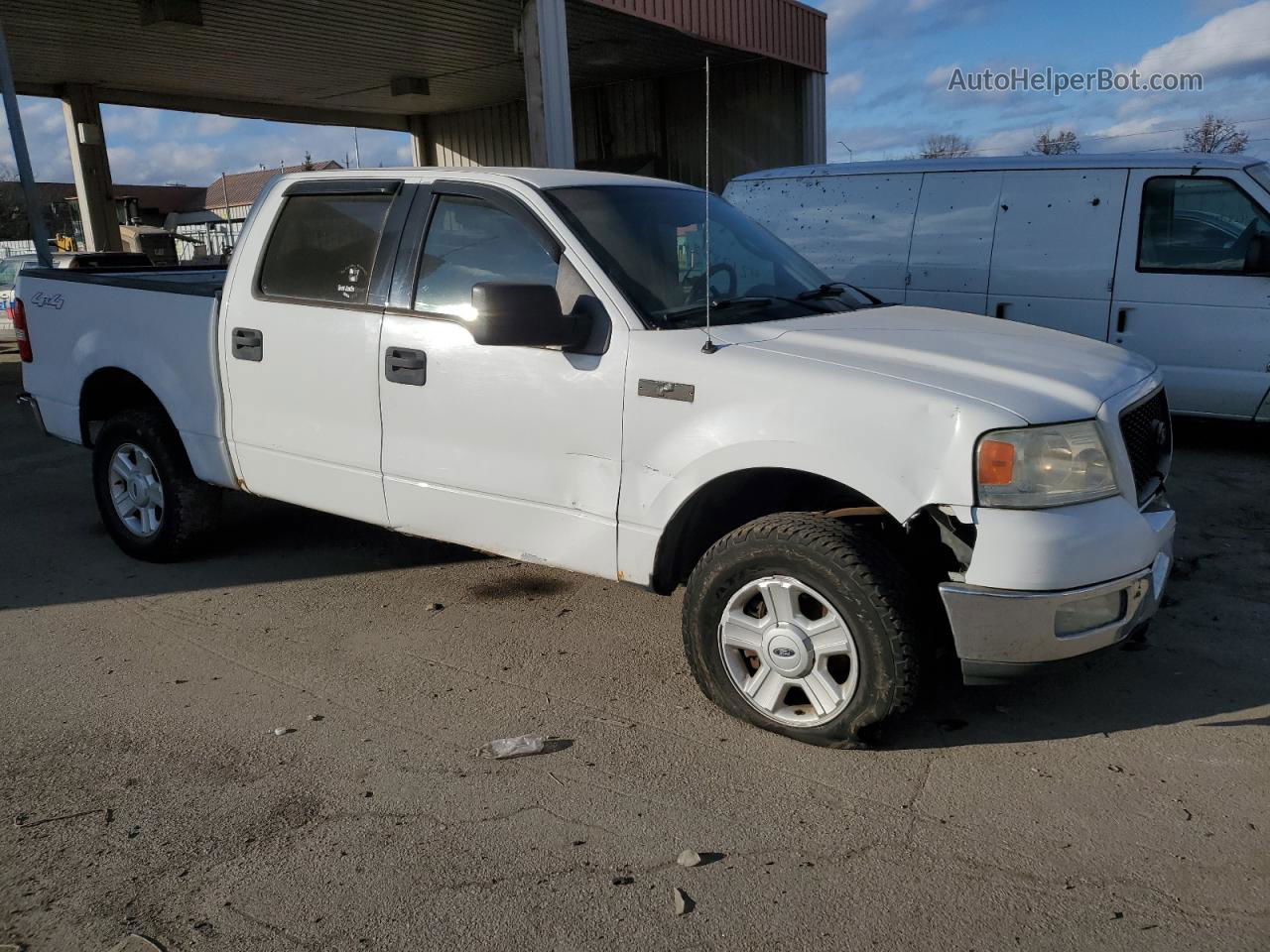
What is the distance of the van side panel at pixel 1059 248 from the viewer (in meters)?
7.52

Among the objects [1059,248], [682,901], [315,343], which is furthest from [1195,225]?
[682,901]

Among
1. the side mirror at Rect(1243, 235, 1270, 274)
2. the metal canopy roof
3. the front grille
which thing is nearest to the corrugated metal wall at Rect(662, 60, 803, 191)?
the metal canopy roof

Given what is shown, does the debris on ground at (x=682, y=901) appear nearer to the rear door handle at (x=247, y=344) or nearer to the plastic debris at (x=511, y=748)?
the plastic debris at (x=511, y=748)

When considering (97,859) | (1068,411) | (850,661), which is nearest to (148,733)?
(97,859)

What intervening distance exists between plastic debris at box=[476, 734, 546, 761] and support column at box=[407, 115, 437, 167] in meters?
22.2

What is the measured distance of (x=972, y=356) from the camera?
3.46 m

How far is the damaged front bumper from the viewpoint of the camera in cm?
304

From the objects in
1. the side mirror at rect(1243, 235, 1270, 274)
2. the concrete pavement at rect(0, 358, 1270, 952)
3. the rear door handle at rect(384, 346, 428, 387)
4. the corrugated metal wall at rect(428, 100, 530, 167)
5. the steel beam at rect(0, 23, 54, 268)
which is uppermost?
the corrugated metal wall at rect(428, 100, 530, 167)

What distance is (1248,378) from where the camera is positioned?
7.14 metres

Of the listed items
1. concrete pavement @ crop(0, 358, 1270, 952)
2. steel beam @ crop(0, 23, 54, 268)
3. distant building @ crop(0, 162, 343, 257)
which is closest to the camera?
concrete pavement @ crop(0, 358, 1270, 952)

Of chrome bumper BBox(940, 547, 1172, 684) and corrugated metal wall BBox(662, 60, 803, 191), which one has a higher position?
corrugated metal wall BBox(662, 60, 803, 191)

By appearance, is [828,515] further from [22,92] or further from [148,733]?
[22,92]

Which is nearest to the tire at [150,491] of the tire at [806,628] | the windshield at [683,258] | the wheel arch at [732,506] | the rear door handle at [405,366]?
the rear door handle at [405,366]

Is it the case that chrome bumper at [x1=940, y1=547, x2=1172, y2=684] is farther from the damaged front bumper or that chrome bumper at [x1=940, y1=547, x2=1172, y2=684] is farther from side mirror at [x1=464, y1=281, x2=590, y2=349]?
side mirror at [x1=464, y1=281, x2=590, y2=349]
